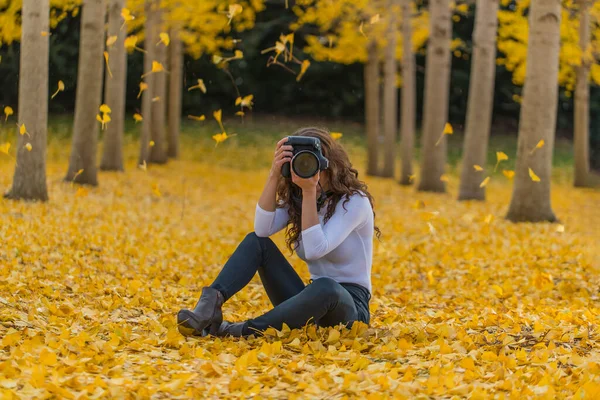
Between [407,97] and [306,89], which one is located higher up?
[306,89]


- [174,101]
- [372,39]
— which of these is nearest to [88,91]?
[174,101]

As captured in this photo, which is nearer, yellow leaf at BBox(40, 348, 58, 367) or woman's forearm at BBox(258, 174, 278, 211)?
yellow leaf at BBox(40, 348, 58, 367)

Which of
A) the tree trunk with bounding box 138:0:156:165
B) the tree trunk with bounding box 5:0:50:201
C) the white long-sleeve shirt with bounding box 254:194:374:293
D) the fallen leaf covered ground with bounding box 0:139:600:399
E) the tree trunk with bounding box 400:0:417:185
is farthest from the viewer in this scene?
the tree trunk with bounding box 400:0:417:185

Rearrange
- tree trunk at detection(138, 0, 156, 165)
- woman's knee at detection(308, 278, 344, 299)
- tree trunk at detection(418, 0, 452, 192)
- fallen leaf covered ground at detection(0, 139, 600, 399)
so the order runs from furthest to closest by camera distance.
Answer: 1. tree trunk at detection(138, 0, 156, 165)
2. tree trunk at detection(418, 0, 452, 192)
3. woman's knee at detection(308, 278, 344, 299)
4. fallen leaf covered ground at detection(0, 139, 600, 399)

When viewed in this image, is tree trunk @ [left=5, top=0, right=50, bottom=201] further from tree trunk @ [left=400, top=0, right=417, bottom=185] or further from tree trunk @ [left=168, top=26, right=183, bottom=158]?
tree trunk @ [left=168, top=26, right=183, bottom=158]

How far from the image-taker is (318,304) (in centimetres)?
456

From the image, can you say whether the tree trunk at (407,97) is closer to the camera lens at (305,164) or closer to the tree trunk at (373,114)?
the tree trunk at (373,114)

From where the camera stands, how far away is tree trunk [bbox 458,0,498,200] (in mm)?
13695

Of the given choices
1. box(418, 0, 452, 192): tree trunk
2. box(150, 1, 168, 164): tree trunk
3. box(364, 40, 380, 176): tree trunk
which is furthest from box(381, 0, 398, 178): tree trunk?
box(150, 1, 168, 164): tree trunk

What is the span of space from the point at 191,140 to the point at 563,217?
16.0 m

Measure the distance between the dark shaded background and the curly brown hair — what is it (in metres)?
24.8

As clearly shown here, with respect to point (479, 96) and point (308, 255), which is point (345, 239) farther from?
point (479, 96)

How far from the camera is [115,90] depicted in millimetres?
14852

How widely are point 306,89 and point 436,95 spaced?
18381mm
